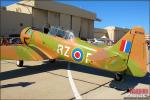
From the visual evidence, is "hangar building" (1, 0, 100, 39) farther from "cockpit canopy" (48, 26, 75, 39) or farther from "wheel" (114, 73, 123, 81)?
"wheel" (114, 73, 123, 81)

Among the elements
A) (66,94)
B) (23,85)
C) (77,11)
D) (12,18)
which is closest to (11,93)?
(23,85)

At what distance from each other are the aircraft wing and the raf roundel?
6.35ft

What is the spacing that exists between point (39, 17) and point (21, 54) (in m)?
35.0

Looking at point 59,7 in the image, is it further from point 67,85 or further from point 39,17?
point 67,85

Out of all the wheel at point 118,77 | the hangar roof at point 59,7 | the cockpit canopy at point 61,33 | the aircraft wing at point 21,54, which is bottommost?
the wheel at point 118,77

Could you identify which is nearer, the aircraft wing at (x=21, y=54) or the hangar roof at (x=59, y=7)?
the aircraft wing at (x=21, y=54)

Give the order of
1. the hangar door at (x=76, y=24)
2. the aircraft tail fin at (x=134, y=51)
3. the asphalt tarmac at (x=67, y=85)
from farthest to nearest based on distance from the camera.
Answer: the hangar door at (x=76, y=24) < the aircraft tail fin at (x=134, y=51) < the asphalt tarmac at (x=67, y=85)

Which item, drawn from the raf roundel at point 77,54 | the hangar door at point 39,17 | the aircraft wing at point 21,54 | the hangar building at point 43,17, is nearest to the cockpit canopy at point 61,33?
the raf roundel at point 77,54

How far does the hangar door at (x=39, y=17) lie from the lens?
142 ft

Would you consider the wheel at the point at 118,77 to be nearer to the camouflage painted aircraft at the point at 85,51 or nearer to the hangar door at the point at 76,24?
the camouflage painted aircraft at the point at 85,51

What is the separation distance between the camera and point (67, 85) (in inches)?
313

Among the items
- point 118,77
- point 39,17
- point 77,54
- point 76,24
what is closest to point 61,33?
point 77,54

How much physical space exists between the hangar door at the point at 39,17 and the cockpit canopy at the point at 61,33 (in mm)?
32290

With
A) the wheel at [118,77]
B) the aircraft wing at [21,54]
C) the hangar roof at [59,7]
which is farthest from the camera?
the hangar roof at [59,7]
